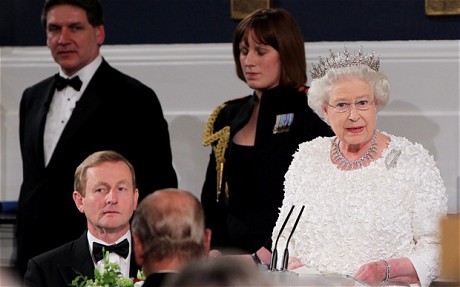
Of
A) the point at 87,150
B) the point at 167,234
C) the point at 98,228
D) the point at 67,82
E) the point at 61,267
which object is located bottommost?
the point at 61,267

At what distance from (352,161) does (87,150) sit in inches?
58.8

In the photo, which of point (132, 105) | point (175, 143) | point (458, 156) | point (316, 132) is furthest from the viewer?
point (175, 143)

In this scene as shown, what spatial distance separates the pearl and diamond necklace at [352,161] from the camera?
14.3 ft

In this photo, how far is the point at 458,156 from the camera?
6145mm

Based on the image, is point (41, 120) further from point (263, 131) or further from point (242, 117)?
point (263, 131)

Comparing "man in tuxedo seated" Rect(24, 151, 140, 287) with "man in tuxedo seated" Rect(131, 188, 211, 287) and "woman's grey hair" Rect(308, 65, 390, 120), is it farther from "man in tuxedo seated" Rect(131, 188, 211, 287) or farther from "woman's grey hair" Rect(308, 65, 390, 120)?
"man in tuxedo seated" Rect(131, 188, 211, 287)

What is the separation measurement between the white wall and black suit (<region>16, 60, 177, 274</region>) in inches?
43.4

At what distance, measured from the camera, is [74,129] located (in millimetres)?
5387

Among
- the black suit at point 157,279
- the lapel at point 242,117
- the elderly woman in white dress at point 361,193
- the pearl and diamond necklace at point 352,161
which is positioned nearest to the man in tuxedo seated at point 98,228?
the elderly woman in white dress at point 361,193

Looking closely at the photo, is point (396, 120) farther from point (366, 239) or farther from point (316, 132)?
point (366, 239)

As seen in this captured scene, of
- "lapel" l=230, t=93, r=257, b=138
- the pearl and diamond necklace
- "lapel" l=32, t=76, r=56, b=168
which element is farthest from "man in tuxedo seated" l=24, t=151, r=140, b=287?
"lapel" l=32, t=76, r=56, b=168

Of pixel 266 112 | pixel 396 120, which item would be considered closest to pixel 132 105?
pixel 266 112

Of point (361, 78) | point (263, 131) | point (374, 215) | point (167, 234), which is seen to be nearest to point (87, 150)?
point (263, 131)

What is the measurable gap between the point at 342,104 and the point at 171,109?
246 cm
